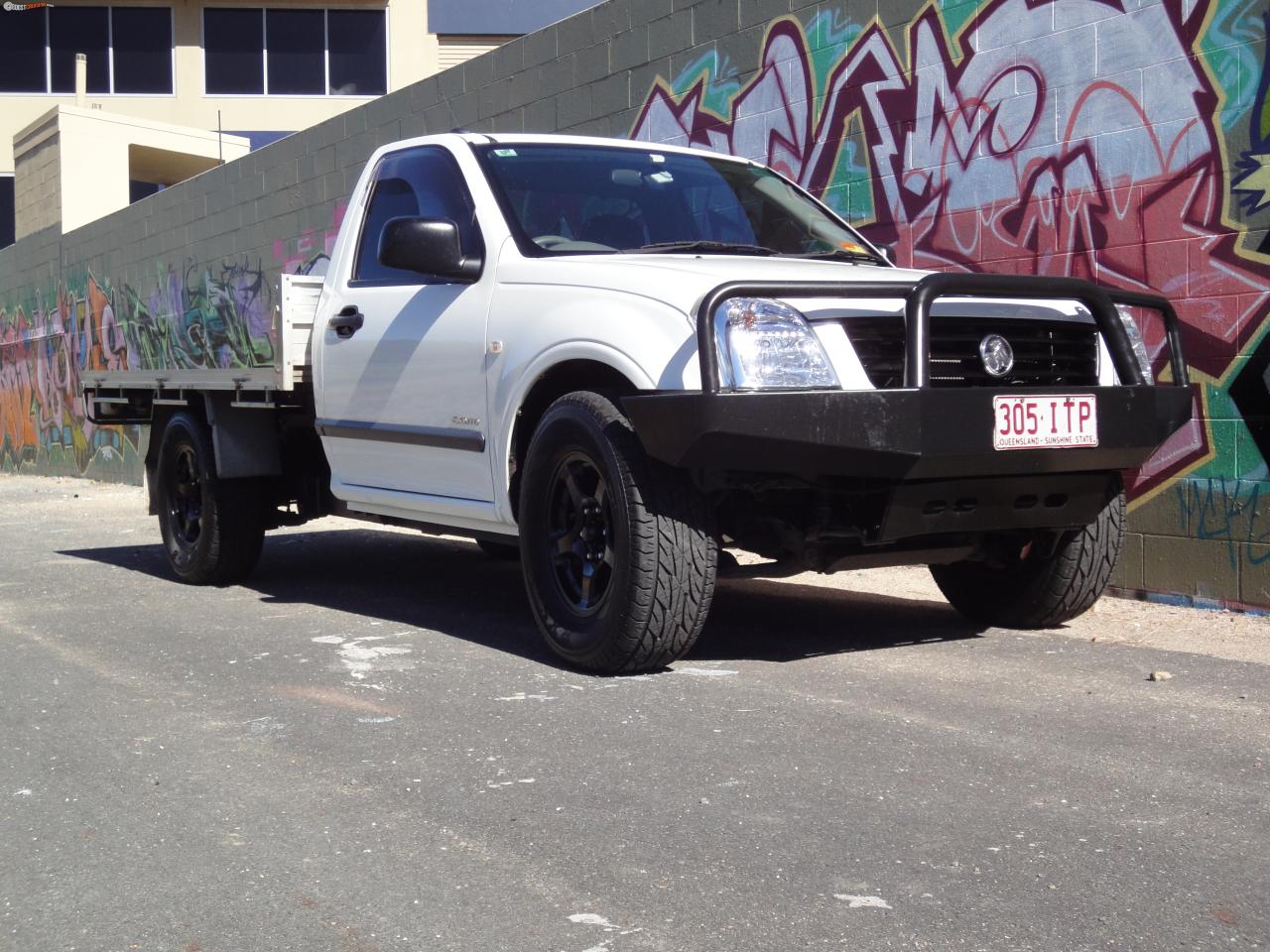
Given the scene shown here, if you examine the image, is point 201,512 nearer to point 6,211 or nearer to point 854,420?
point 854,420

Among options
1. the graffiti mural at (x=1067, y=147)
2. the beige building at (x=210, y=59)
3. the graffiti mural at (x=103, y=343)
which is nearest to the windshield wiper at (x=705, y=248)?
the graffiti mural at (x=1067, y=147)

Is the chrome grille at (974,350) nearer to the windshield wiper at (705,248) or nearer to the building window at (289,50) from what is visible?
the windshield wiper at (705,248)

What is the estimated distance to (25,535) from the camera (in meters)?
11.1

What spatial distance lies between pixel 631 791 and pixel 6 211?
104ft

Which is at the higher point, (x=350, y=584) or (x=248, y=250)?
(x=248, y=250)

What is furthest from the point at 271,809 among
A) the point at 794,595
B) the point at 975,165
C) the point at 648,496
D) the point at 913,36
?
the point at 913,36

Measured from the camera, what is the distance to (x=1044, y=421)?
4.62 metres

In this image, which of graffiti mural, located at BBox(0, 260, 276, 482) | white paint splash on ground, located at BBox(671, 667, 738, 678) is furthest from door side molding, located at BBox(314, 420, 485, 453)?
graffiti mural, located at BBox(0, 260, 276, 482)

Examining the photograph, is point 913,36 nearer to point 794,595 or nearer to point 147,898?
point 794,595

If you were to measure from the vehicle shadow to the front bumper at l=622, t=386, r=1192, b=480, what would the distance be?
44.1 inches

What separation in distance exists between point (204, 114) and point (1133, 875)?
32369 mm

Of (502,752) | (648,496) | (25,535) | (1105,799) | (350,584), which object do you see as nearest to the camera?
(1105,799)

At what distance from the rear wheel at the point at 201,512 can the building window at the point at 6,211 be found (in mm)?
26368

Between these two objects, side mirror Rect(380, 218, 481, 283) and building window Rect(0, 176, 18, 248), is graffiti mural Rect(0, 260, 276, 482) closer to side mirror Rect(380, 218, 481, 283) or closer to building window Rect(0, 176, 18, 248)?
building window Rect(0, 176, 18, 248)
